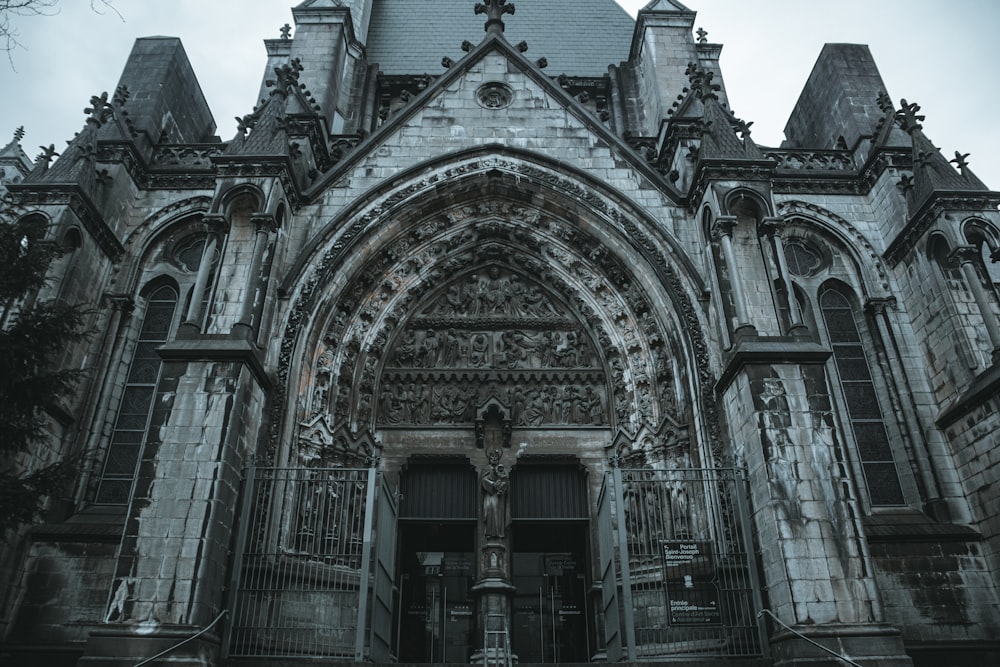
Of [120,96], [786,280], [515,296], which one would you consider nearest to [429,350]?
[515,296]

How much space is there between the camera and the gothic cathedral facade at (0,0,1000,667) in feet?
26.8

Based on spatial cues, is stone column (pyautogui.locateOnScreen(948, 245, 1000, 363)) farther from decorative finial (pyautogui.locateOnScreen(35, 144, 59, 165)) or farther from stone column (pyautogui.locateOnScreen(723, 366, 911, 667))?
decorative finial (pyautogui.locateOnScreen(35, 144, 59, 165))

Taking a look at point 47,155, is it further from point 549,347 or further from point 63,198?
point 549,347

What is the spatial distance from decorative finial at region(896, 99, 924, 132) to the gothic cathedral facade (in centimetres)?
7

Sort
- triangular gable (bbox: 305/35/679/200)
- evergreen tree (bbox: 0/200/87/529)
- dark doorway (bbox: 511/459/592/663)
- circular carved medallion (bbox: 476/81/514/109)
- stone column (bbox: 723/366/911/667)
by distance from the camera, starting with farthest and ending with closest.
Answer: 1. circular carved medallion (bbox: 476/81/514/109)
2. triangular gable (bbox: 305/35/679/200)
3. dark doorway (bbox: 511/459/592/663)
4. evergreen tree (bbox: 0/200/87/529)
5. stone column (bbox: 723/366/911/667)

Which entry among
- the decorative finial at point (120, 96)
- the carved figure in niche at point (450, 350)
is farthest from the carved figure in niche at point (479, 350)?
the decorative finial at point (120, 96)

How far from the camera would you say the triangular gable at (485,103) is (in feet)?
38.2

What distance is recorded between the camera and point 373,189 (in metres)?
11.6

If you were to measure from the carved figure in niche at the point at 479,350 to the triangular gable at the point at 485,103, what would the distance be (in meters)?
3.50

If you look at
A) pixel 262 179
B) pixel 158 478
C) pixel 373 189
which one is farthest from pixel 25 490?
pixel 373 189

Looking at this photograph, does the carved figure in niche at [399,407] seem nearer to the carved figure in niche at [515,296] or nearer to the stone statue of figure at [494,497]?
the stone statue of figure at [494,497]

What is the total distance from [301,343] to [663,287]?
558 cm

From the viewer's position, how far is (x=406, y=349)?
1202 cm

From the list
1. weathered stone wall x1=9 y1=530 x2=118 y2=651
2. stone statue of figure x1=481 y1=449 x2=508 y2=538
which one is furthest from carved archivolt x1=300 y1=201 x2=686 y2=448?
weathered stone wall x1=9 y1=530 x2=118 y2=651
